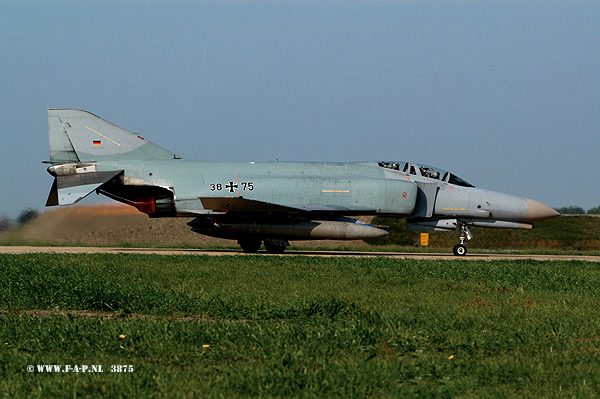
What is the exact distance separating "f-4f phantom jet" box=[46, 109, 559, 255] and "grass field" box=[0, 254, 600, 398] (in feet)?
31.5

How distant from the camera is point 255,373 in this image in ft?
19.2

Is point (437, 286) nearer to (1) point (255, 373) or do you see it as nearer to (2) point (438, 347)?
(2) point (438, 347)

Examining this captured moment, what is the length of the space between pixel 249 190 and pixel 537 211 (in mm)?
11509

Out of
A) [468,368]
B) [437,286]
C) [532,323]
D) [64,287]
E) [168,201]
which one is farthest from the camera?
[168,201]

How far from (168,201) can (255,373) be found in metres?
18.7

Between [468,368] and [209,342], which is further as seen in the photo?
[209,342]

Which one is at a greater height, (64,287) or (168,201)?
(168,201)

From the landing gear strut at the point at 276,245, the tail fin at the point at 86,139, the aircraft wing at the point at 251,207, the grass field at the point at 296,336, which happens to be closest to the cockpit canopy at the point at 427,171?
the aircraft wing at the point at 251,207

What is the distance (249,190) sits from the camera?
944 inches

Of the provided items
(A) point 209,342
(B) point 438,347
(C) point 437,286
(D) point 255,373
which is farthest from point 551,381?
(C) point 437,286

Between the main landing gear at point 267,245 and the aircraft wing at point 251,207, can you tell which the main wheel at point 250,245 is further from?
the aircraft wing at point 251,207

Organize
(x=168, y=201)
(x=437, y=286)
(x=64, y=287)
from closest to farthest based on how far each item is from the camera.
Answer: (x=64, y=287) → (x=437, y=286) → (x=168, y=201)

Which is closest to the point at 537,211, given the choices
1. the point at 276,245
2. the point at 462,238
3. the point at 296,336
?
the point at 462,238

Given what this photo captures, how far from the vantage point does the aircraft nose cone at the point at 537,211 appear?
25.7 meters
